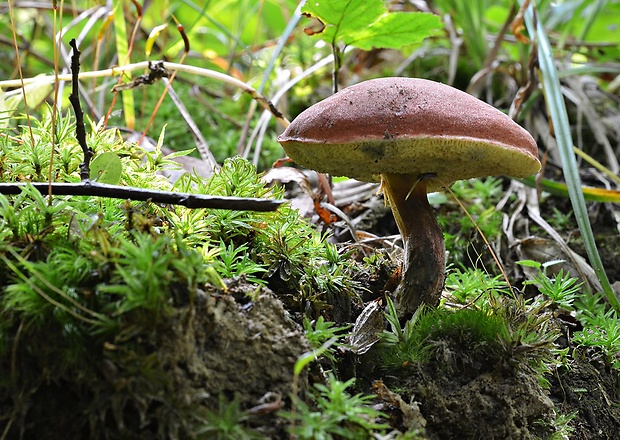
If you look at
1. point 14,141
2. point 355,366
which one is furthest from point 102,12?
point 355,366

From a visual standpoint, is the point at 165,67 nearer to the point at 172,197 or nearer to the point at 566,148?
the point at 172,197

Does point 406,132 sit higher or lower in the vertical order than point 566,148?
higher

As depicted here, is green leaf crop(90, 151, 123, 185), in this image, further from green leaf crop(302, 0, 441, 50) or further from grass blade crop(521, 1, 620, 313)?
grass blade crop(521, 1, 620, 313)

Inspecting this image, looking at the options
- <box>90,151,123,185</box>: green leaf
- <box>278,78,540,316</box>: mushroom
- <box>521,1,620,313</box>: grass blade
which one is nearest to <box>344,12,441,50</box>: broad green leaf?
<box>521,1,620,313</box>: grass blade

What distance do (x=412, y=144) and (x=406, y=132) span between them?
5cm

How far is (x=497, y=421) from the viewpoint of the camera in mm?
1245

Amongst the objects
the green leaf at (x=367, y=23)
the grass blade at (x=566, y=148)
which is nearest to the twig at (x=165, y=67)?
the green leaf at (x=367, y=23)

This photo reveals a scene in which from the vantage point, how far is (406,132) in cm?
123

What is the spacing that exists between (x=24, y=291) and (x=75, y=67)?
58 centimetres

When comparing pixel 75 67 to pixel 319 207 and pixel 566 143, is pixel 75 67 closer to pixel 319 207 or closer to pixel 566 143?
pixel 319 207

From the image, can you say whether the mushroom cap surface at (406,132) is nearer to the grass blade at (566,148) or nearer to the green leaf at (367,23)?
the grass blade at (566,148)

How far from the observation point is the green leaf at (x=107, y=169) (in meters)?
1.37

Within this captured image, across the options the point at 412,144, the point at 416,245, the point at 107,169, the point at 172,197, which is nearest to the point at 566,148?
the point at 416,245

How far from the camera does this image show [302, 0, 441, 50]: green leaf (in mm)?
1851
